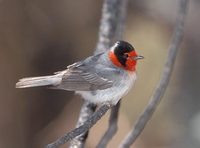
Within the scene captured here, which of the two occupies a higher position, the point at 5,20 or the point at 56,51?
the point at 5,20

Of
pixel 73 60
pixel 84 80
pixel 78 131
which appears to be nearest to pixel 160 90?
pixel 84 80

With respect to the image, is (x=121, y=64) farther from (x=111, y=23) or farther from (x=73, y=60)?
(x=73, y=60)

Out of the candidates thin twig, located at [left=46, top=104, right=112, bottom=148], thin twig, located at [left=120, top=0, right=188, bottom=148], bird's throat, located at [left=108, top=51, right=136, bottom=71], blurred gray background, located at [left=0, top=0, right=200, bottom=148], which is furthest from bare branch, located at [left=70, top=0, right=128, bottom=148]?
blurred gray background, located at [left=0, top=0, right=200, bottom=148]

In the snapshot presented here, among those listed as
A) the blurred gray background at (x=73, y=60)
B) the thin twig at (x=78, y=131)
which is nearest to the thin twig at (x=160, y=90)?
the thin twig at (x=78, y=131)

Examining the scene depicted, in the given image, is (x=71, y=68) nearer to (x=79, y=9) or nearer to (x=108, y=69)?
(x=108, y=69)

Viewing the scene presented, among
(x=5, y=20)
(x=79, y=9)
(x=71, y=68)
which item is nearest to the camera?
(x=71, y=68)

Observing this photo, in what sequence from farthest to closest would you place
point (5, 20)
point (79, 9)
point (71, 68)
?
point (79, 9), point (5, 20), point (71, 68)

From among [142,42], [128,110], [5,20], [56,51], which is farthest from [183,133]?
[5,20]

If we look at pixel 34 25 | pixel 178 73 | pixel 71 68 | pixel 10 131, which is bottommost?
pixel 10 131
